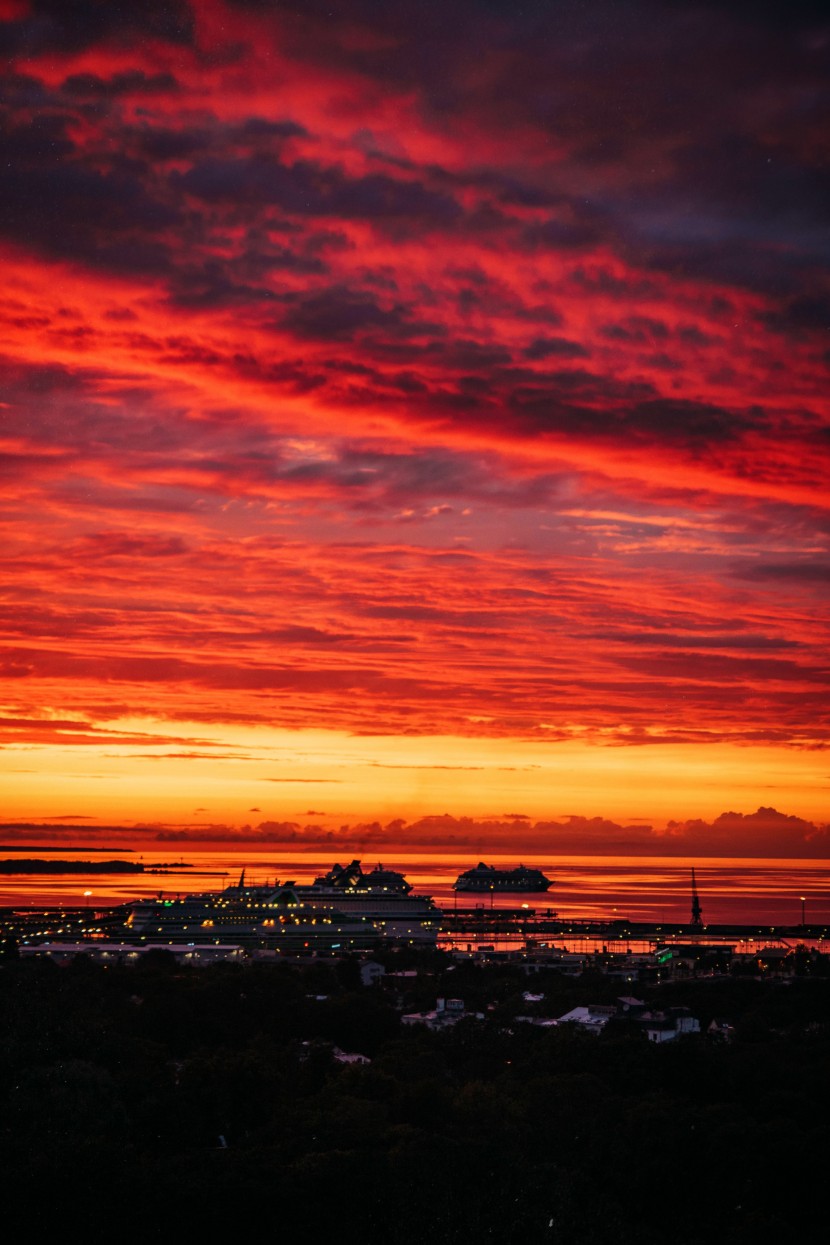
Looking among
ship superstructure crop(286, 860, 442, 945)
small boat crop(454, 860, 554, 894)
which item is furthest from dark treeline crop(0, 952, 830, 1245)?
small boat crop(454, 860, 554, 894)

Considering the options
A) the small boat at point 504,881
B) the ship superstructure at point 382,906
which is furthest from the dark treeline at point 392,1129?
the small boat at point 504,881

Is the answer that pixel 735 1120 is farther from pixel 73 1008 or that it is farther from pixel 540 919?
pixel 540 919

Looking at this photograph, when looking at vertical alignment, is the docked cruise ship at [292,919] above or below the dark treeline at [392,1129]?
below

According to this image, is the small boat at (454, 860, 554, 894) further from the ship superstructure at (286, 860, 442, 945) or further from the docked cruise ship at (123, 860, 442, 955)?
the docked cruise ship at (123, 860, 442, 955)

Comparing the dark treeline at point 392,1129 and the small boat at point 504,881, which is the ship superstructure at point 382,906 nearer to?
the small boat at point 504,881

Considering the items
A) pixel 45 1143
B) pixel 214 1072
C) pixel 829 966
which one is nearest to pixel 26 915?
pixel 829 966
